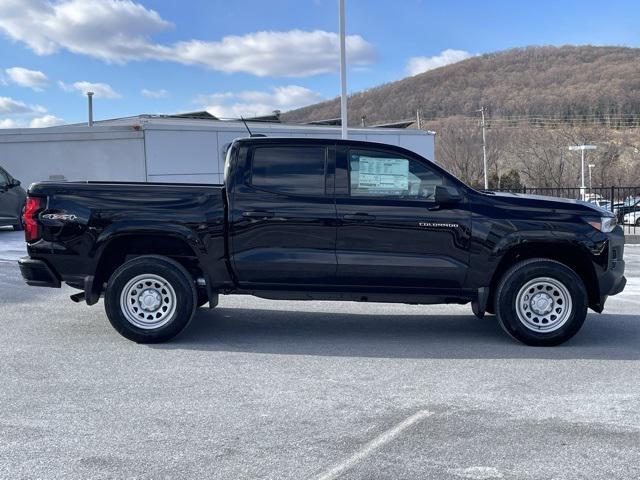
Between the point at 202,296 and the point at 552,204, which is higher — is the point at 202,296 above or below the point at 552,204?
below

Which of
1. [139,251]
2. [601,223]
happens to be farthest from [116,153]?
[601,223]

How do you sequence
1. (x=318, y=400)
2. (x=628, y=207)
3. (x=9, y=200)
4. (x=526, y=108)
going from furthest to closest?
(x=526, y=108) → (x=628, y=207) → (x=9, y=200) → (x=318, y=400)

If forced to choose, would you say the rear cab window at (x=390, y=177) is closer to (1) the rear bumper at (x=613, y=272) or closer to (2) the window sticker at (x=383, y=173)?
(2) the window sticker at (x=383, y=173)

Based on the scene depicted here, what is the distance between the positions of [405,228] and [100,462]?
3.52 metres

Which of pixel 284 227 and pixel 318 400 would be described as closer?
pixel 318 400

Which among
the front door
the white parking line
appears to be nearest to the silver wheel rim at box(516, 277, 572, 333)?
the front door

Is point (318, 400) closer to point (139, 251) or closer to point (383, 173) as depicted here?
point (383, 173)

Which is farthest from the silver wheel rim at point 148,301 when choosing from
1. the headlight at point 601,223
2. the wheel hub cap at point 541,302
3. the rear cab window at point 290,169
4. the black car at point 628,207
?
the black car at point 628,207

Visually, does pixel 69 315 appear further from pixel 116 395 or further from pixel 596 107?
pixel 596 107

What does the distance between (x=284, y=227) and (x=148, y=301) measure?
59.0 inches

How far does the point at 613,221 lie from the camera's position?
258 inches

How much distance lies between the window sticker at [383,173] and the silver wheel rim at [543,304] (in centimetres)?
154

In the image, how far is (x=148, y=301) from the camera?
6457mm

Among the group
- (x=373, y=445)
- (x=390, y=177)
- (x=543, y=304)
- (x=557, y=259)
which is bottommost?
(x=373, y=445)
